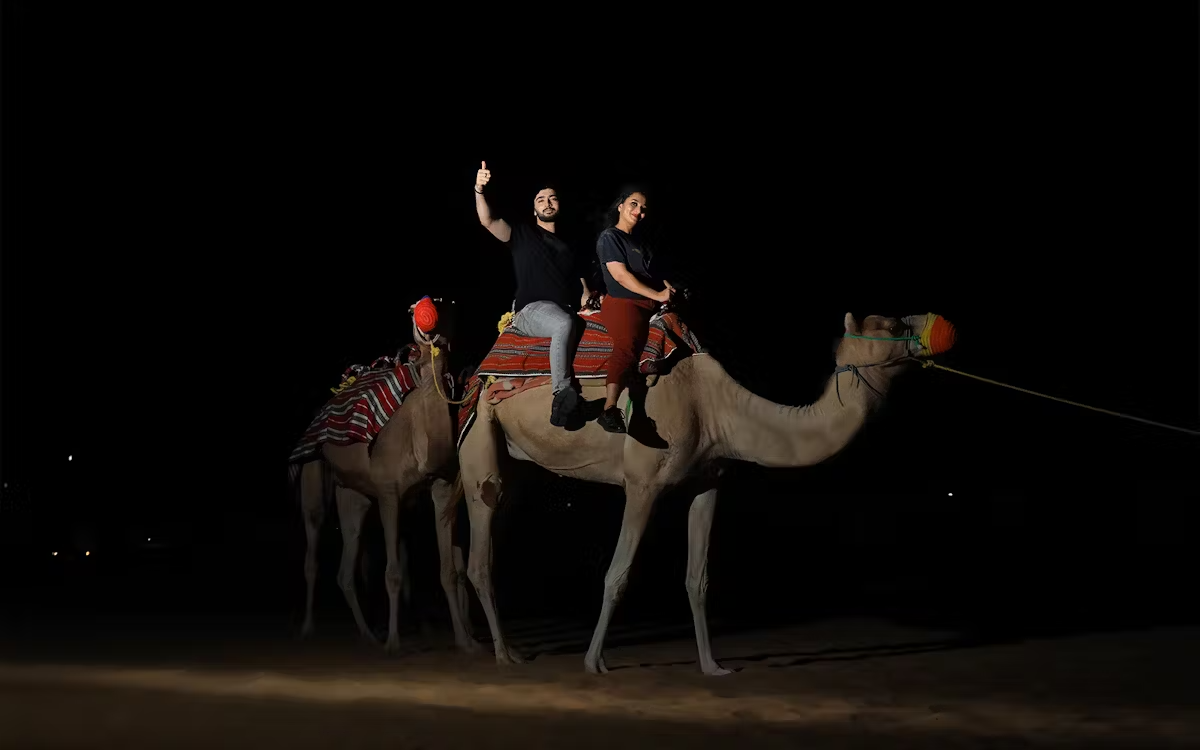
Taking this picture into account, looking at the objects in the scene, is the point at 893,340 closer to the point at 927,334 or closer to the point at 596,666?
the point at 927,334

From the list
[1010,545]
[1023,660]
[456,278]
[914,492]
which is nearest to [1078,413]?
[1010,545]

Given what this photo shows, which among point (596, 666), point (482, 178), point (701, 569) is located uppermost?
point (482, 178)

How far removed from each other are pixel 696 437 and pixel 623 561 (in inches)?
34.6

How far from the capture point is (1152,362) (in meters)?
17.5

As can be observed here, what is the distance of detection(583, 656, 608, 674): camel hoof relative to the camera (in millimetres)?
8281

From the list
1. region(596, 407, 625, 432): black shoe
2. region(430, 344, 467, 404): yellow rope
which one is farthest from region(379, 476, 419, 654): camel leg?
region(596, 407, 625, 432): black shoe

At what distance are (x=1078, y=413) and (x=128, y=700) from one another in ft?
54.6

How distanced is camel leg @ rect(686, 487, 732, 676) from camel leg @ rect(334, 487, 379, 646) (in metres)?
3.08

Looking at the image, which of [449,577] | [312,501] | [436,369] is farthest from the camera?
[312,501]

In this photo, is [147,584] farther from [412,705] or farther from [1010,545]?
[1010,545]

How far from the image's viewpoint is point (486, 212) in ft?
29.4

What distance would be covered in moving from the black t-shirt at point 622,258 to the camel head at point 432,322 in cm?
213

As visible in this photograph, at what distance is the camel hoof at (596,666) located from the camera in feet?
27.2

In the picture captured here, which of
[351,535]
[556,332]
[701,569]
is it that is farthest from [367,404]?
[701,569]
